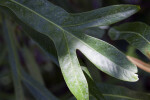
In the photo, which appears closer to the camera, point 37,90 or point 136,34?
point 136,34

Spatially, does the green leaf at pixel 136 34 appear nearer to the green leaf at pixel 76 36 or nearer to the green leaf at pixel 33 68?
the green leaf at pixel 76 36

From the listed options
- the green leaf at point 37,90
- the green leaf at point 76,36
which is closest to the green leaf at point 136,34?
the green leaf at point 76,36

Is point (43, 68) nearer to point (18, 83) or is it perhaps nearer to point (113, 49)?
point (18, 83)

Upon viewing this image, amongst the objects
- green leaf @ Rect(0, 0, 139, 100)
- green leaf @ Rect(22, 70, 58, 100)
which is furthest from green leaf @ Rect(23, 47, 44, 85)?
green leaf @ Rect(0, 0, 139, 100)

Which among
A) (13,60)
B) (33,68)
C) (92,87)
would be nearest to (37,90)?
(13,60)

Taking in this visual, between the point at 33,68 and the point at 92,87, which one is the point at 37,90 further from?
the point at 92,87

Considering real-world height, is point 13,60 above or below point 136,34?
below
